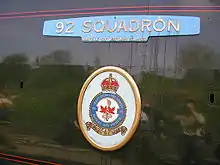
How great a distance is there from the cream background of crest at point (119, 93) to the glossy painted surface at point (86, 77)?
78 mm

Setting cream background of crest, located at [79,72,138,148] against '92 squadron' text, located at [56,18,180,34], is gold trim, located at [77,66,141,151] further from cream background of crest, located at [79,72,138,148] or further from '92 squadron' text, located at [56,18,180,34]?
'92 squadron' text, located at [56,18,180,34]

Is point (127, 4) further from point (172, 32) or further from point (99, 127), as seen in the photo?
point (99, 127)

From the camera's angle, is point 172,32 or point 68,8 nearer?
point 172,32

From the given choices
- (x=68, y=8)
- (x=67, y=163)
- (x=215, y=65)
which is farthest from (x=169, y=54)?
(x=67, y=163)

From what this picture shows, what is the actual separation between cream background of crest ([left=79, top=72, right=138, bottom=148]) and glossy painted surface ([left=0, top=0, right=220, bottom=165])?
0.26 ft

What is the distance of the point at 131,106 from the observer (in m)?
3.17

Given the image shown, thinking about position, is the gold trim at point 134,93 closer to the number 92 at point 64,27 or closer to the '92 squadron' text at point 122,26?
the '92 squadron' text at point 122,26

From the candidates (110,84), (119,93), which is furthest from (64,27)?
(119,93)

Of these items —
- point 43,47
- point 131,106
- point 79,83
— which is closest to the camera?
point 131,106

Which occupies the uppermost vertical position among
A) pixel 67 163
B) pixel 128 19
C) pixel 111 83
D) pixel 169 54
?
pixel 128 19

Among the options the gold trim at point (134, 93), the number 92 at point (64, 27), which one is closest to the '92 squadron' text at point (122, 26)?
the number 92 at point (64, 27)

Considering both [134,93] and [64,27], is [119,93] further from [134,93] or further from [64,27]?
[64,27]

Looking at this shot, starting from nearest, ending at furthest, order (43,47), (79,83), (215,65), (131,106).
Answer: (215,65), (131,106), (79,83), (43,47)

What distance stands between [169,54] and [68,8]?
3.35 feet
